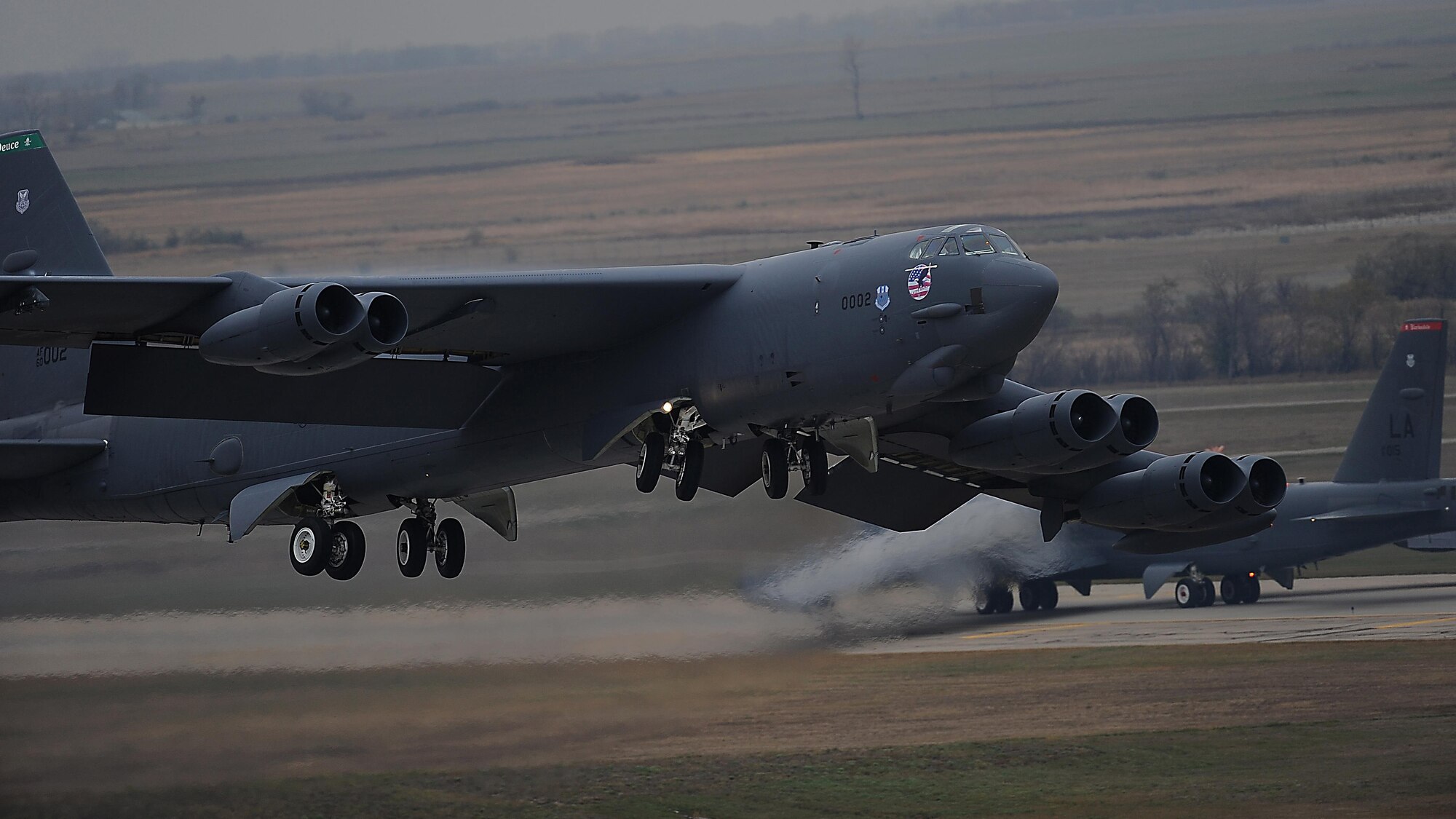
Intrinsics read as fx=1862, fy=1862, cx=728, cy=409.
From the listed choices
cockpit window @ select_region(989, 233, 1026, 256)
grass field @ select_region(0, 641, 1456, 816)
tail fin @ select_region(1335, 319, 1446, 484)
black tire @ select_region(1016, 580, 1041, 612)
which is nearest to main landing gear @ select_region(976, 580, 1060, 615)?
black tire @ select_region(1016, 580, 1041, 612)

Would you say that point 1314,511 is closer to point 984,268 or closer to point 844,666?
point 844,666

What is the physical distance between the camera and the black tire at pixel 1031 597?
163 feet

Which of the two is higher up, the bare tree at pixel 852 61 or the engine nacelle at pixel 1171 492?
the bare tree at pixel 852 61

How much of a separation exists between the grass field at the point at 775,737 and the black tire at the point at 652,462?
9491 mm

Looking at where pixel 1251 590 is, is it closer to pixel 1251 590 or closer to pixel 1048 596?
pixel 1251 590

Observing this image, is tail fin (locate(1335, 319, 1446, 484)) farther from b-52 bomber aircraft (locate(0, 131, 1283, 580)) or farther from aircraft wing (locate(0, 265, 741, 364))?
aircraft wing (locate(0, 265, 741, 364))

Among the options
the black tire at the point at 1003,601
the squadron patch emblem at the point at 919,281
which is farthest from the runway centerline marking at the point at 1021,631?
the squadron patch emblem at the point at 919,281

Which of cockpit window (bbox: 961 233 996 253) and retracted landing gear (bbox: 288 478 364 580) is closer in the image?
cockpit window (bbox: 961 233 996 253)

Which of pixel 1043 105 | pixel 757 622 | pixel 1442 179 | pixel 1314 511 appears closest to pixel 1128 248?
pixel 1442 179

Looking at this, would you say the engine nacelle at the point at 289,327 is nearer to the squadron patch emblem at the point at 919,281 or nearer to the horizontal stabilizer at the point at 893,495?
the squadron patch emblem at the point at 919,281

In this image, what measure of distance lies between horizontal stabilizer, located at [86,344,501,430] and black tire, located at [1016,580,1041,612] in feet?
92.2

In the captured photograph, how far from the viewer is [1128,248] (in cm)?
8888

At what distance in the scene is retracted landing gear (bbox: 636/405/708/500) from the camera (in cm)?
2208

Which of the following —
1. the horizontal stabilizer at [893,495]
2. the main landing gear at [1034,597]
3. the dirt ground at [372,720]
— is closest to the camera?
the horizontal stabilizer at [893,495]
